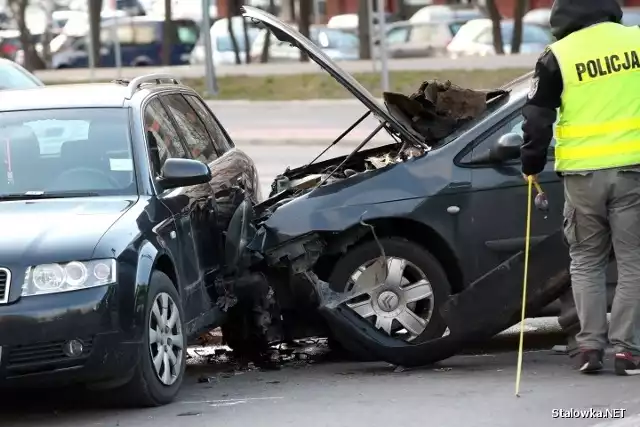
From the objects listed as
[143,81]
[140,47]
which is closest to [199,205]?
[143,81]

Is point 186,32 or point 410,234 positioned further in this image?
point 186,32

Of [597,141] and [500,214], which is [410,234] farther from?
[597,141]

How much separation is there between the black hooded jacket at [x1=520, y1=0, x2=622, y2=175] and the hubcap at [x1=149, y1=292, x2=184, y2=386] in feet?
6.05

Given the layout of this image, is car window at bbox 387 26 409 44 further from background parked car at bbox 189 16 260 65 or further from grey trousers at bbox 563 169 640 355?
grey trousers at bbox 563 169 640 355

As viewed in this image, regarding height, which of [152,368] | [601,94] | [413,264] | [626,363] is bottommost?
[626,363]

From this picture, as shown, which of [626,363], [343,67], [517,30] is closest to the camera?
[626,363]

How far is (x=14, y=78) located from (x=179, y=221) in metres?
8.49

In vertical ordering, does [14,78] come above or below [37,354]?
above

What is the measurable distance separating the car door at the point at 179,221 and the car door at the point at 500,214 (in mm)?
1433

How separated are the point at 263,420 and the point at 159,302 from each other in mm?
808

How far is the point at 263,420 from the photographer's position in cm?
590

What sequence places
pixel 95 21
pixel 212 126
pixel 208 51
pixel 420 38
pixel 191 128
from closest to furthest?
pixel 191 128 < pixel 212 126 < pixel 208 51 < pixel 420 38 < pixel 95 21

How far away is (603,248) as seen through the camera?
21.2ft
